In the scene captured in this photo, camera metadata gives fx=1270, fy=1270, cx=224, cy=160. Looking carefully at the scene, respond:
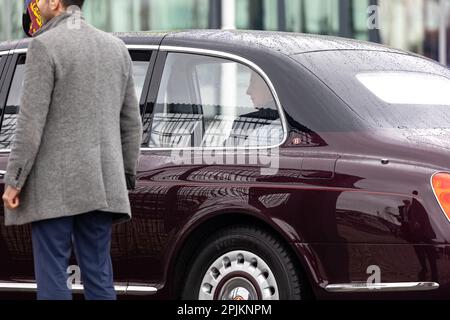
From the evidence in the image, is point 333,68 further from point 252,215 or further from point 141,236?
point 141,236

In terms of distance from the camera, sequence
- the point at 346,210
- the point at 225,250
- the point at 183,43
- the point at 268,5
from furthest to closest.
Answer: the point at 268,5 < the point at 183,43 < the point at 225,250 < the point at 346,210

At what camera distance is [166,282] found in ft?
19.2

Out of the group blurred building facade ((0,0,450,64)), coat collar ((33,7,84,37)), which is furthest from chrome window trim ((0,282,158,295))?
blurred building facade ((0,0,450,64))

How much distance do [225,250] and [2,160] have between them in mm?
1422

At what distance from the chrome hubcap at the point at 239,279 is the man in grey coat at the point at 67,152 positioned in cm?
73


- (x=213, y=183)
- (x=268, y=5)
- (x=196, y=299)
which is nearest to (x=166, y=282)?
(x=196, y=299)

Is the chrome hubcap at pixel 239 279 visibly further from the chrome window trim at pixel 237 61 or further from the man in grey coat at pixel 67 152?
the man in grey coat at pixel 67 152

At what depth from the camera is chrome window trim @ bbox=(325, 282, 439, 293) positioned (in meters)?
5.16

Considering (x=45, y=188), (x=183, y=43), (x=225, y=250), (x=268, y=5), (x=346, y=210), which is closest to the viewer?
(x=45, y=188)

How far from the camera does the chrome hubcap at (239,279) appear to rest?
5.56 meters

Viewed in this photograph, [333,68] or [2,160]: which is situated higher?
[333,68]

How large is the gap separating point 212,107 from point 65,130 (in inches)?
49.3

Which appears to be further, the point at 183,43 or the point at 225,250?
the point at 183,43

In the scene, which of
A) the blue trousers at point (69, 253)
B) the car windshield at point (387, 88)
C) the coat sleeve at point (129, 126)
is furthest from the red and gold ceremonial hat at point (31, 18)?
the blue trousers at point (69, 253)
